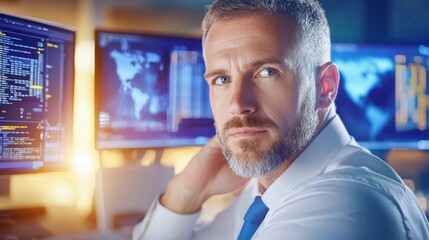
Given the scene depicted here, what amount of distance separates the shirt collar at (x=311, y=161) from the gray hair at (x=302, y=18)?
0.13 metres

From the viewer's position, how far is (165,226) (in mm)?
1335

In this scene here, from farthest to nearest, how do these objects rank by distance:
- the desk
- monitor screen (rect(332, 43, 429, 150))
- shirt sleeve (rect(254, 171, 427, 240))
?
monitor screen (rect(332, 43, 429, 150))
the desk
shirt sleeve (rect(254, 171, 427, 240))

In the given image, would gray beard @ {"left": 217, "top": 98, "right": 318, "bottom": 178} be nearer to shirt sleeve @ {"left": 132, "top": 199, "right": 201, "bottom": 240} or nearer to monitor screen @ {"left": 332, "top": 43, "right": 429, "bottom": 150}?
shirt sleeve @ {"left": 132, "top": 199, "right": 201, "bottom": 240}

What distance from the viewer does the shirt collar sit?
40.7 inches

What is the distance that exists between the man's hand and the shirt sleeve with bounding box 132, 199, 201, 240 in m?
0.02

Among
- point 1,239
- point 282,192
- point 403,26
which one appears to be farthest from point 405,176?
point 1,239

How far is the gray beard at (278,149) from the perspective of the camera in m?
1.04

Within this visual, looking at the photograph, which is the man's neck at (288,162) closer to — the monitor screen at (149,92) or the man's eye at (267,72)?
the man's eye at (267,72)

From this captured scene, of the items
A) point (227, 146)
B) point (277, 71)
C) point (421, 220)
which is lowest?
point (421, 220)

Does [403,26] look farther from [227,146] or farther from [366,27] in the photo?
[227,146]

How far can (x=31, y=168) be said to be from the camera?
1366 millimetres

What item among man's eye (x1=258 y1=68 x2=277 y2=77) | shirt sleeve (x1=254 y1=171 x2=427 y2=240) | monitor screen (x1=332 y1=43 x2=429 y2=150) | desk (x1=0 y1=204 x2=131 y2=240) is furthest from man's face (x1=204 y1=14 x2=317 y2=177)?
monitor screen (x1=332 y1=43 x2=429 y2=150)

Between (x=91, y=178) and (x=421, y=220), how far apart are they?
51.4 inches

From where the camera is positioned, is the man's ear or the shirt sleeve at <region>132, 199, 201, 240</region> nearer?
the man's ear
